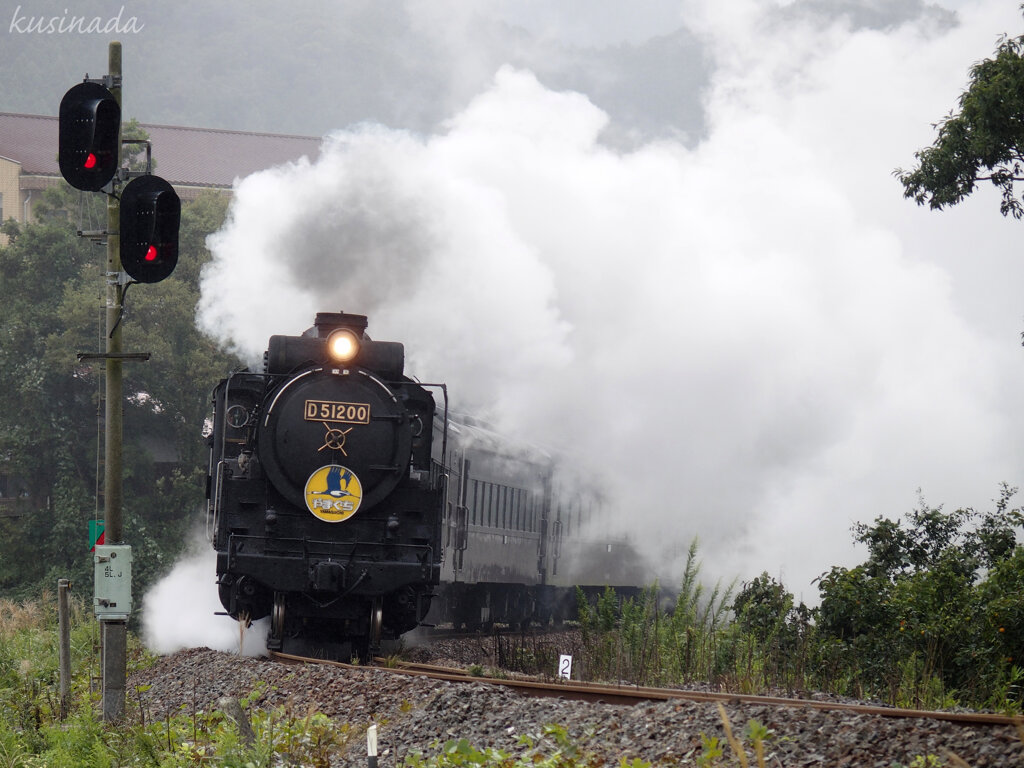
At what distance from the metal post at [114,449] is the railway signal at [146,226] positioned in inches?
18.5

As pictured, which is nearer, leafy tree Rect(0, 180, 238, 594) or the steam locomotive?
the steam locomotive

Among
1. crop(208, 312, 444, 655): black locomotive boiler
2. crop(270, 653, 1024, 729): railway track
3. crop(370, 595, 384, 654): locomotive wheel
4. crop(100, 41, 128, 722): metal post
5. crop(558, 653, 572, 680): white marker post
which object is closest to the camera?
crop(270, 653, 1024, 729): railway track

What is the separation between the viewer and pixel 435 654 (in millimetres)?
14734

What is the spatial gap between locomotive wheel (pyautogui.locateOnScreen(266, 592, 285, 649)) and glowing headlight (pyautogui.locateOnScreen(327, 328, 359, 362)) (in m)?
2.15

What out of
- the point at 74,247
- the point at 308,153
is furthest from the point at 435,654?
the point at 308,153

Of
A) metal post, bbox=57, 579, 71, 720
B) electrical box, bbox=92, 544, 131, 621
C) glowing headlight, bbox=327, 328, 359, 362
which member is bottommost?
metal post, bbox=57, 579, 71, 720

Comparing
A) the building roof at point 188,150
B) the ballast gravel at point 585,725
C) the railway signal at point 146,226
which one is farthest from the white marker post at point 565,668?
the building roof at point 188,150

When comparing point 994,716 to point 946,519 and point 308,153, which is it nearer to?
point 946,519

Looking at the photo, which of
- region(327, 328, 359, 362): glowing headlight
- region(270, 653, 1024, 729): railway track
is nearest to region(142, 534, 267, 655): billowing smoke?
region(327, 328, 359, 362): glowing headlight

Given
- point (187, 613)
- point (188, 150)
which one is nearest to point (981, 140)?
point (187, 613)

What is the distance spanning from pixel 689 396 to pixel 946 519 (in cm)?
726

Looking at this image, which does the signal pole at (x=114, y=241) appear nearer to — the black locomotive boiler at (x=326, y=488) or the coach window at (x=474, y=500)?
the black locomotive boiler at (x=326, y=488)

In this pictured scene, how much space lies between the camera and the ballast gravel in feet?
20.9

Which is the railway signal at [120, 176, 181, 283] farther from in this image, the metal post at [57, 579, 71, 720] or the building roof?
the building roof
